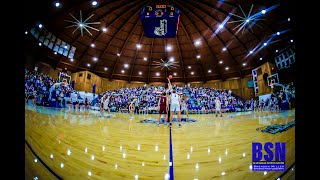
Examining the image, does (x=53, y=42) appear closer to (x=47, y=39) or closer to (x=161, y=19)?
(x=47, y=39)

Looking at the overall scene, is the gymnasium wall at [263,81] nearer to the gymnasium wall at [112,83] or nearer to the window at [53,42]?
the gymnasium wall at [112,83]

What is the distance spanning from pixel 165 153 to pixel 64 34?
3951 millimetres

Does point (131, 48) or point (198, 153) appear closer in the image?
point (198, 153)

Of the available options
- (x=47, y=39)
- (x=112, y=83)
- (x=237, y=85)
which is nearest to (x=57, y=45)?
(x=47, y=39)

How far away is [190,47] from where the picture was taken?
6867mm

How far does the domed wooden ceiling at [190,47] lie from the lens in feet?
7.82

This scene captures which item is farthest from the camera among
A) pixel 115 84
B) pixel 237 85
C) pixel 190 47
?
pixel 190 47

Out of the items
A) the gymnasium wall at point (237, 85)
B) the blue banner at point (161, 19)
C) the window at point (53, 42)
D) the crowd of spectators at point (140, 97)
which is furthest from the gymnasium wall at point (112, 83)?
the blue banner at point (161, 19)

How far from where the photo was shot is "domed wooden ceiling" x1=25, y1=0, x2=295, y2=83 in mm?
2385

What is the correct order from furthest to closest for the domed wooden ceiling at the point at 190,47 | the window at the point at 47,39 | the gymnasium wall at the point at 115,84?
the gymnasium wall at the point at 115,84
the window at the point at 47,39
the domed wooden ceiling at the point at 190,47

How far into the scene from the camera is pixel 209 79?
5043mm

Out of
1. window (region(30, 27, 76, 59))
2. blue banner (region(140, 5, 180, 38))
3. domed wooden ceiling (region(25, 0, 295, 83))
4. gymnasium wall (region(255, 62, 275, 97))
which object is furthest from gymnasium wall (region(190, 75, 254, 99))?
window (region(30, 27, 76, 59))
